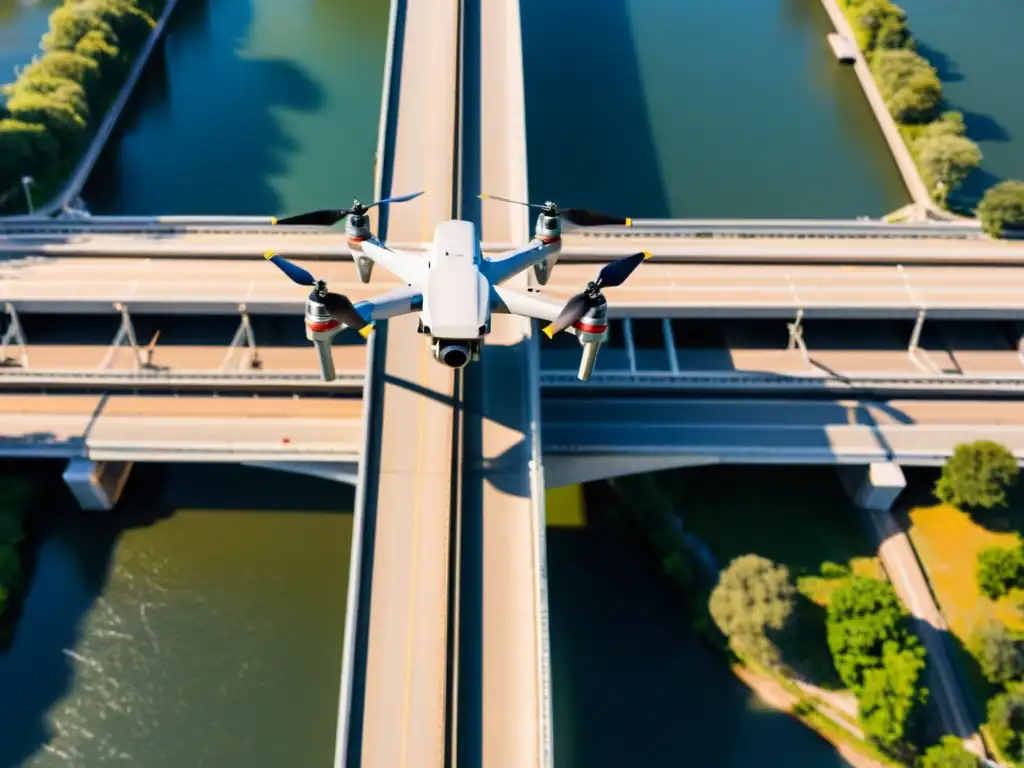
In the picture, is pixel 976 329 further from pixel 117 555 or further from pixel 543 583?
pixel 117 555

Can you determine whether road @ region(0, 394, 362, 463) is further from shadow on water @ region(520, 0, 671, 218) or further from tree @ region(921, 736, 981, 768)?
tree @ region(921, 736, 981, 768)

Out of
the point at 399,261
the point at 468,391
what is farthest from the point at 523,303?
the point at 399,261

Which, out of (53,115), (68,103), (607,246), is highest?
(68,103)

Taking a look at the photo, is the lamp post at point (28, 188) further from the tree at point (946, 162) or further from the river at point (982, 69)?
the river at point (982, 69)

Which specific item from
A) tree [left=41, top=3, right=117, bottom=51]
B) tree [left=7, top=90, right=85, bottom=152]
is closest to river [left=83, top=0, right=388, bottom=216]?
tree [left=7, top=90, right=85, bottom=152]

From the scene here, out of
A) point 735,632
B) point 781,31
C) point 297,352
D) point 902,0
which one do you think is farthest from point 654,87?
point 735,632

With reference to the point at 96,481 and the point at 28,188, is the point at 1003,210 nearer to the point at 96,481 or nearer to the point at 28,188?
the point at 96,481
